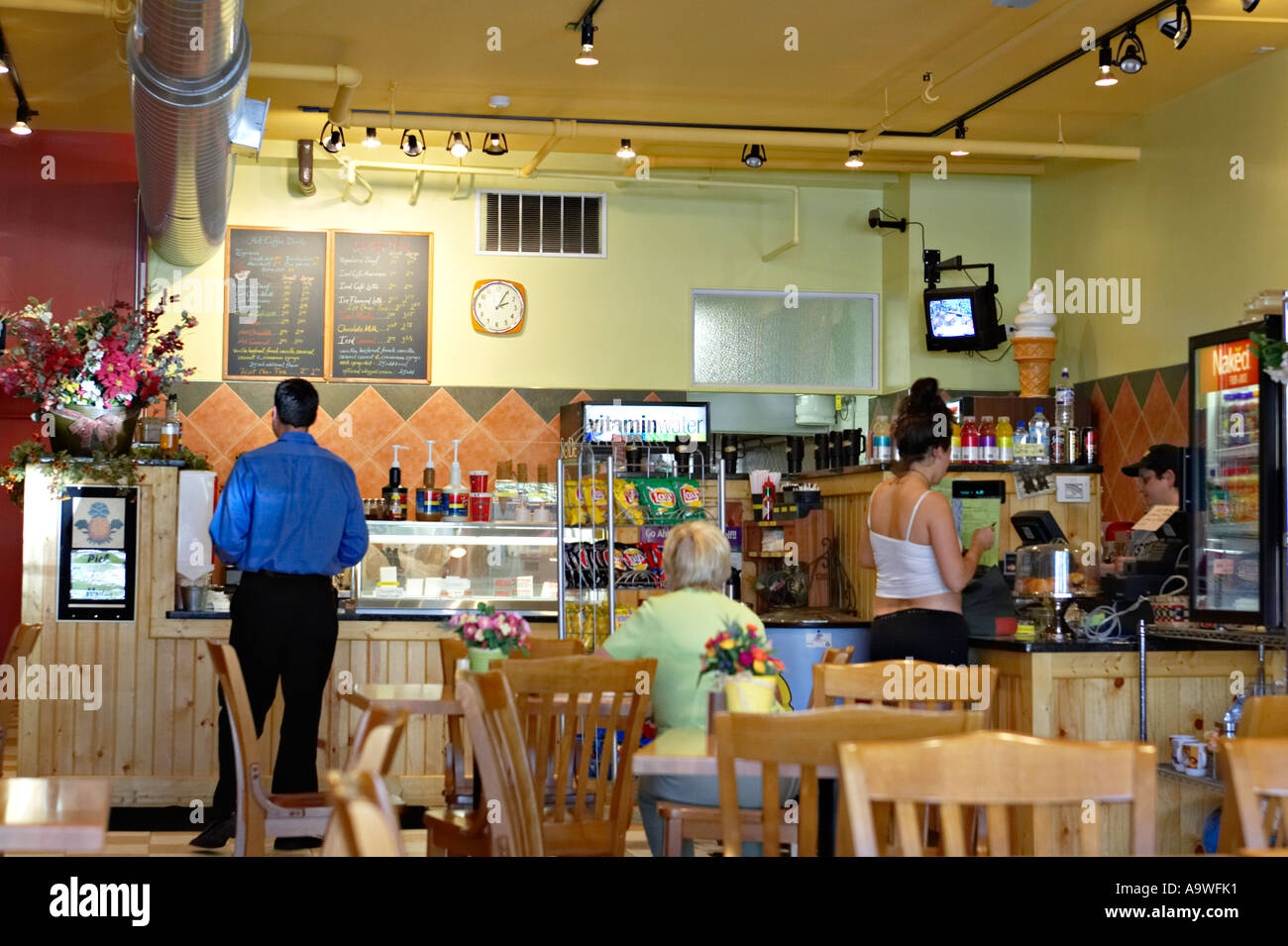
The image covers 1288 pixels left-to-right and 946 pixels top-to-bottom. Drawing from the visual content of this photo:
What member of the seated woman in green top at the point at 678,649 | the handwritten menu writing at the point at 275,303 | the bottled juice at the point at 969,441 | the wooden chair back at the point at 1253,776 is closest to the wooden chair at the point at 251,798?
the seated woman in green top at the point at 678,649

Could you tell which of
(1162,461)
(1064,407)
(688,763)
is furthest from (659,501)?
(1064,407)

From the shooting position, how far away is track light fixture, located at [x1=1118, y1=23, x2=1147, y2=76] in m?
6.45

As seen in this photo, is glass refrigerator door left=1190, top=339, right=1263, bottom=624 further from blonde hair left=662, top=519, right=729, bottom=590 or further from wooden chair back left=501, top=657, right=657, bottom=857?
wooden chair back left=501, top=657, right=657, bottom=857

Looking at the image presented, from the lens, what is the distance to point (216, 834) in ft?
17.0

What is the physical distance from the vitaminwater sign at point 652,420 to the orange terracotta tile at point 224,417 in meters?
2.12

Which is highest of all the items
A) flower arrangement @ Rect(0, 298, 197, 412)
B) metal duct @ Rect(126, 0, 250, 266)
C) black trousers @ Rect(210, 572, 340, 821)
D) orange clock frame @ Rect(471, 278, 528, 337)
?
metal duct @ Rect(126, 0, 250, 266)

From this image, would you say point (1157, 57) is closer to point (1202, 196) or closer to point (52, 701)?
point (1202, 196)

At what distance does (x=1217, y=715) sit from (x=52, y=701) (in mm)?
4690

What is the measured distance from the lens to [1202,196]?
23.9ft

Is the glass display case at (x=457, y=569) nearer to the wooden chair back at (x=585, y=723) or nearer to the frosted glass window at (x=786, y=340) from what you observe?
the wooden chair back at (x=585, y=723)

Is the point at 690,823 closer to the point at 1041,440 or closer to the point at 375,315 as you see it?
the point at 1041,440

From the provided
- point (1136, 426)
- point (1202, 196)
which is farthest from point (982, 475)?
point (1202, 196)

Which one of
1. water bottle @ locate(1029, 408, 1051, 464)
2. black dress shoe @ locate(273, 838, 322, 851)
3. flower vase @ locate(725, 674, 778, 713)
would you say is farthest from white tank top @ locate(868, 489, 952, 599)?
water bottle @ locate(1029, 408, 1051, 464)

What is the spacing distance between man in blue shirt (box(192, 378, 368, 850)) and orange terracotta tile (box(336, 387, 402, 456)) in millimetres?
3568
